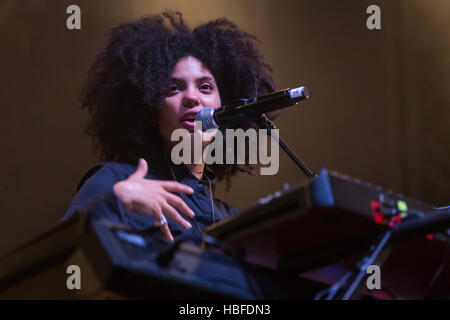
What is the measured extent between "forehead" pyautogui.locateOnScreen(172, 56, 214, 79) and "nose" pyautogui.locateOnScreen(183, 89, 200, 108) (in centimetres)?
13

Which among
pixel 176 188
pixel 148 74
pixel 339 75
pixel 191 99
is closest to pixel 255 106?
pixel 191 99

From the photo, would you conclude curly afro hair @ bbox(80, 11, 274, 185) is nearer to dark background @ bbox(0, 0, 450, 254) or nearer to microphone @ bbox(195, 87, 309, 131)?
dark background @ bbox(0, 0, 450, 254)

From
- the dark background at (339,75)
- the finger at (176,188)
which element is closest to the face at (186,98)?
the dark background at (339,75)

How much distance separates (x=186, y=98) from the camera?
2025 mm

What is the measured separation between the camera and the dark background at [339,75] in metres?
2.58

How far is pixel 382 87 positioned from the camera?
2.85 meters

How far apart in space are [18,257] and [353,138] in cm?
213

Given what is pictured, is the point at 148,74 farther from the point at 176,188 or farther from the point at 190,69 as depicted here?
the point at 176,188

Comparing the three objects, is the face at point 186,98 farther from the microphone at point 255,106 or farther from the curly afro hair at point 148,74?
the microphone at point 255,106

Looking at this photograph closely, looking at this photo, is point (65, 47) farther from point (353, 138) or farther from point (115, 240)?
point (115, 240)

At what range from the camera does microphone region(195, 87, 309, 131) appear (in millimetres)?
1554

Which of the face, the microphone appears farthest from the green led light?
the face
